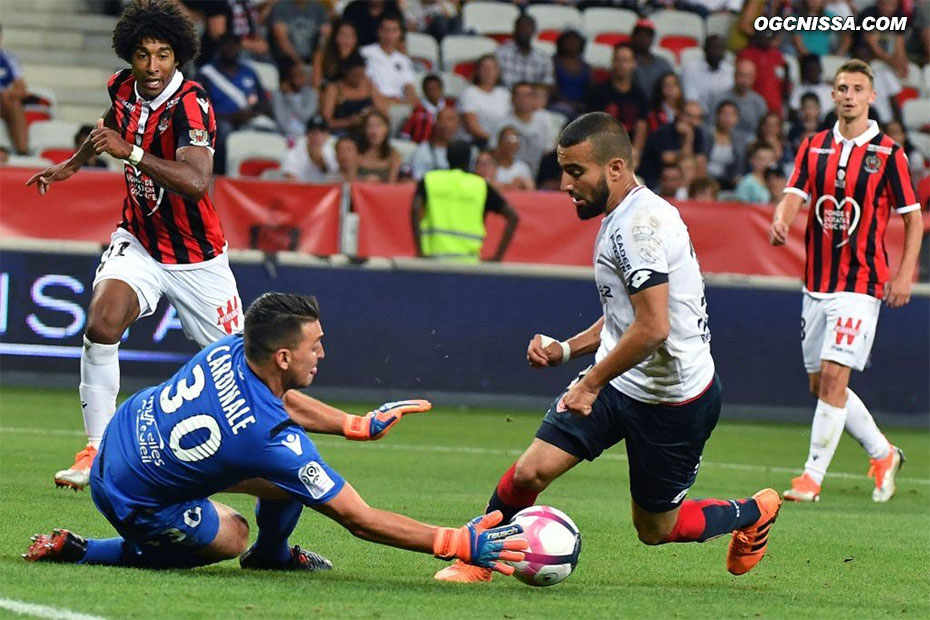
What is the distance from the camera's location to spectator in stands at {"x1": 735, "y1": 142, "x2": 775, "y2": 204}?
653 inches

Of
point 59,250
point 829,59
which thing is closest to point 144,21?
point 59,250

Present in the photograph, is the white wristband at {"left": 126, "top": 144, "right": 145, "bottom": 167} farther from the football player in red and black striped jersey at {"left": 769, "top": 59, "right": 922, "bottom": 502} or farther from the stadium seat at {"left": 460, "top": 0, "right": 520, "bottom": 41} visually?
the stadium seat at {"left": 460, "top": 0, "right": 520, "bottom": 41}

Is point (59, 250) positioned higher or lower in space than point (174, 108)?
lower

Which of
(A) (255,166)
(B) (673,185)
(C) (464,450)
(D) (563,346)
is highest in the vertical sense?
(D) (563,346)

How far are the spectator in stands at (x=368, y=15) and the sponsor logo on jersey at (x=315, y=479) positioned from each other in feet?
41.9

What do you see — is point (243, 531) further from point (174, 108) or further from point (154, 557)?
point (174, 108)

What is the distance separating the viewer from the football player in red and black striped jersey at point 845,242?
31.3 ft

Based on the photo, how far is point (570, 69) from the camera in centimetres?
1825

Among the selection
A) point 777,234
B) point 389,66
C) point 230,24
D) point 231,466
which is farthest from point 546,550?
point 389,66

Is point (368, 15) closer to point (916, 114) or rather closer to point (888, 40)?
point (916, 114)

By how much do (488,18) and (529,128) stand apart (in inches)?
120

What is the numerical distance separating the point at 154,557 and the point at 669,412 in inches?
81.9

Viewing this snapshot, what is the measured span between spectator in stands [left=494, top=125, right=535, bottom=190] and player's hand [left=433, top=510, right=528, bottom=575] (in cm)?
1034

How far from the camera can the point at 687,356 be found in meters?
6.17
